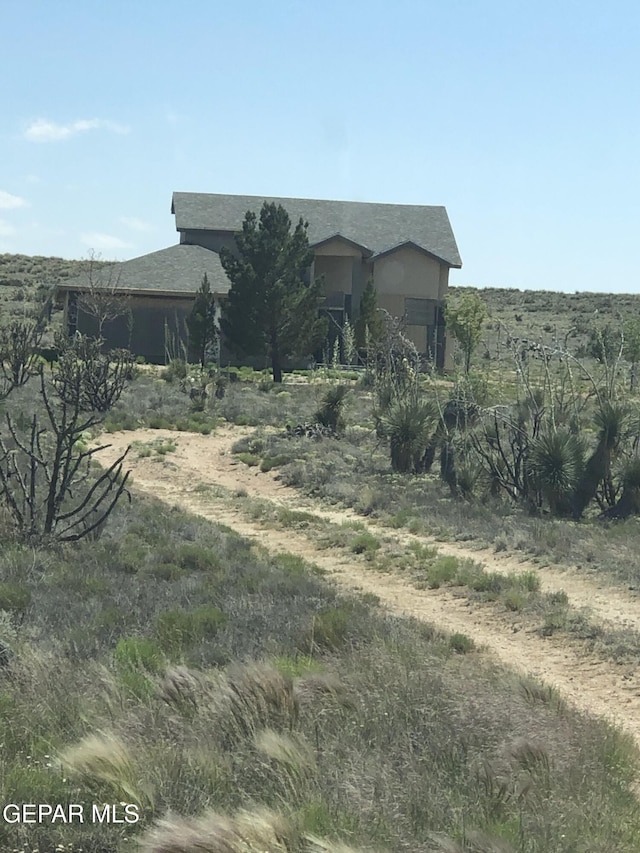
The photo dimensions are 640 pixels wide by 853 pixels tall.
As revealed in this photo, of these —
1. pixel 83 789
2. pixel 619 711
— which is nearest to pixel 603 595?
pixel 619 711

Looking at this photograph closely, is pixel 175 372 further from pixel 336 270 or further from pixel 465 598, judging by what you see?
pixel 465 598

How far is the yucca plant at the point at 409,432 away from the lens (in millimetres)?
18578

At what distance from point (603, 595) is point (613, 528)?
11.5ft

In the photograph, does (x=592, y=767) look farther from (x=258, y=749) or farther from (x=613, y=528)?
(x=613, y=528)

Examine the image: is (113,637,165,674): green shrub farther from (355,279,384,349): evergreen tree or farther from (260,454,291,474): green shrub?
(355,279,384,349): evergreen tree

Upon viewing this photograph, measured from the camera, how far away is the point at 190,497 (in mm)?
16703

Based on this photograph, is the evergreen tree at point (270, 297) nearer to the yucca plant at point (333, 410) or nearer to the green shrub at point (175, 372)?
the green shrub at point (175, 372)

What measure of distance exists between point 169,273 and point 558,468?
28299 millimetres

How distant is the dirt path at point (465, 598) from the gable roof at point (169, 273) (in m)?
20.7

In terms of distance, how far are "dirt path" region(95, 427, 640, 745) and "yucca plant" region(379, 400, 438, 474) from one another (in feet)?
7.47

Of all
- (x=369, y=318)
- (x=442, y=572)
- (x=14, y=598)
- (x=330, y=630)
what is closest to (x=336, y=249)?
(x=369, y=318)

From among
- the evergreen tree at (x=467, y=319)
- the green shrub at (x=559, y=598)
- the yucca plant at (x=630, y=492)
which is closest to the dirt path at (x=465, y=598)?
the green shrub at (x=559, y=598)

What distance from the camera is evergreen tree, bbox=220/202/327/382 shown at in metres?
33.7

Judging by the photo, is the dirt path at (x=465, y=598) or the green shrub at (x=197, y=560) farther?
the green shrub at (x=197, y=560)
